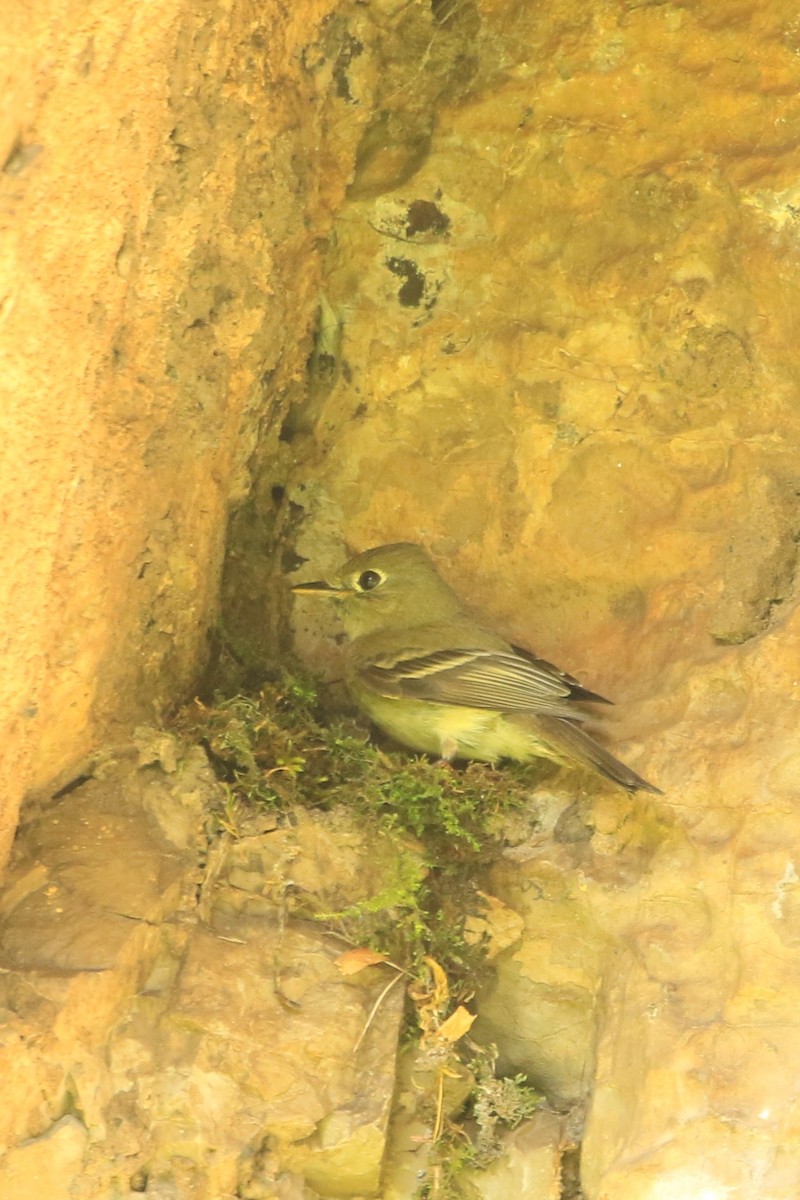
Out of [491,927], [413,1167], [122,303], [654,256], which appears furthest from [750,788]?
[122,303]

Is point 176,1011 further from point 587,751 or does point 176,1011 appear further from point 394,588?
point 394,588

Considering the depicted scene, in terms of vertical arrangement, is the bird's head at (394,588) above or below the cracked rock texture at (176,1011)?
above

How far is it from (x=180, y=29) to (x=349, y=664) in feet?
8.20

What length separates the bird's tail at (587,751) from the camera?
15.7ft

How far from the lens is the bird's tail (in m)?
4.79

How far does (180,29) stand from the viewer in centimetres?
389

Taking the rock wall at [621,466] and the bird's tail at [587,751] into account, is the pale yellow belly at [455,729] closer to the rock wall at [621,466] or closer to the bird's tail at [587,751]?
the bird's tail at [587,751]

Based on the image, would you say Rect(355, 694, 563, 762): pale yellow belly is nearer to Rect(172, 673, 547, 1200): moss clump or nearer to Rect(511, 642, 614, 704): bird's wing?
Rect(172, 673, 547, 1200): moss clump

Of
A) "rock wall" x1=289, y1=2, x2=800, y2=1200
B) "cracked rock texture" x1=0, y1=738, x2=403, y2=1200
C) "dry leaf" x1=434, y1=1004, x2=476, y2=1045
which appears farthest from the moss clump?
"rock wall" x1=289, y1=2, x2=800, y2=1200

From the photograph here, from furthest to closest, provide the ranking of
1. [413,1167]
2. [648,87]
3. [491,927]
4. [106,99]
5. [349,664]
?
[349,664]
[648,87]
[491,927]
[413,1167]
[106,99]

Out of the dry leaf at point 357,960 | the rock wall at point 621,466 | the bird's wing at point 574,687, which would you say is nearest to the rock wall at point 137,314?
the rock wall at point 621,466

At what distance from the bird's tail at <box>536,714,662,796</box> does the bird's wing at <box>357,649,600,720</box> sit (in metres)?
0.05

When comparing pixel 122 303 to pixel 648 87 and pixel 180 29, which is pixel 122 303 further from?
pixel 648 87

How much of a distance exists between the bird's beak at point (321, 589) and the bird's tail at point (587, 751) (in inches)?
38.0
